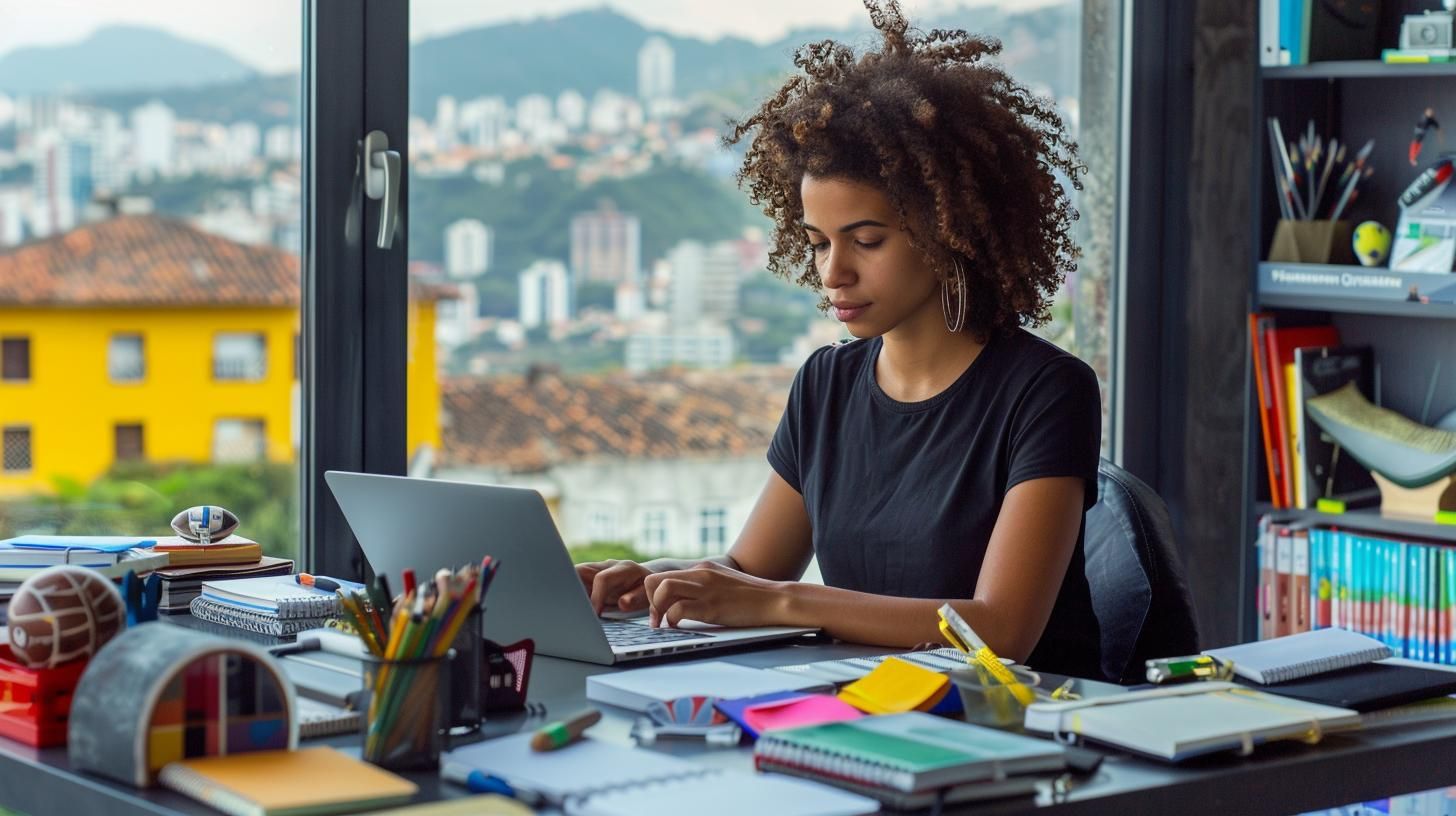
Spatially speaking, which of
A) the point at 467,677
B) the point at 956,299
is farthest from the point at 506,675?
the point at 956,299

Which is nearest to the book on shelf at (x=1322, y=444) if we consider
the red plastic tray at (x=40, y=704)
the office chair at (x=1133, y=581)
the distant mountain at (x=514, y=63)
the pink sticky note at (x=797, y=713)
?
the distant mountain at (x=514, y=63)

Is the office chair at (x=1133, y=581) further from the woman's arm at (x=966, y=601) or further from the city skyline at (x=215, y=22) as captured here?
the city skyline at (x=215, y=22)

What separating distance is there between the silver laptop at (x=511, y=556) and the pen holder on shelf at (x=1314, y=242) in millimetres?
1801

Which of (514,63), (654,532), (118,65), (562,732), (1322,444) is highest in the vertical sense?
(514,63)

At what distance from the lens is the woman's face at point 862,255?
204cm

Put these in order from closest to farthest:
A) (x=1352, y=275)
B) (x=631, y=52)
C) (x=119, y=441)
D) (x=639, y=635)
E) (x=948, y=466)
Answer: (x=639, y=635)
(x=948, y=466)
(x=119, y=441)
(x=1352, y=275)
(x=631, y=52)

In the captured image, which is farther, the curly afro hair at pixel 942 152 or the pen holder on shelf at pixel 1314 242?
the pen holder on shelf at pixel 1314 242

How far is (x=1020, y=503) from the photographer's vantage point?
73.7 inches

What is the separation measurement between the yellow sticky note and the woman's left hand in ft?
1.07

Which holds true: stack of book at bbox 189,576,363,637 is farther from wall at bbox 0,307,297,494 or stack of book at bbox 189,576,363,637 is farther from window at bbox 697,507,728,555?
window at bbox 697,507,728,555

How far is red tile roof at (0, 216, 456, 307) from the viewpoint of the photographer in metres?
2.49

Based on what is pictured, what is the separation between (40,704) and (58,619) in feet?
0.22

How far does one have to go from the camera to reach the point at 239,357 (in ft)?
8.64

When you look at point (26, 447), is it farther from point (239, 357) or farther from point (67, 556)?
point (67, 556)
